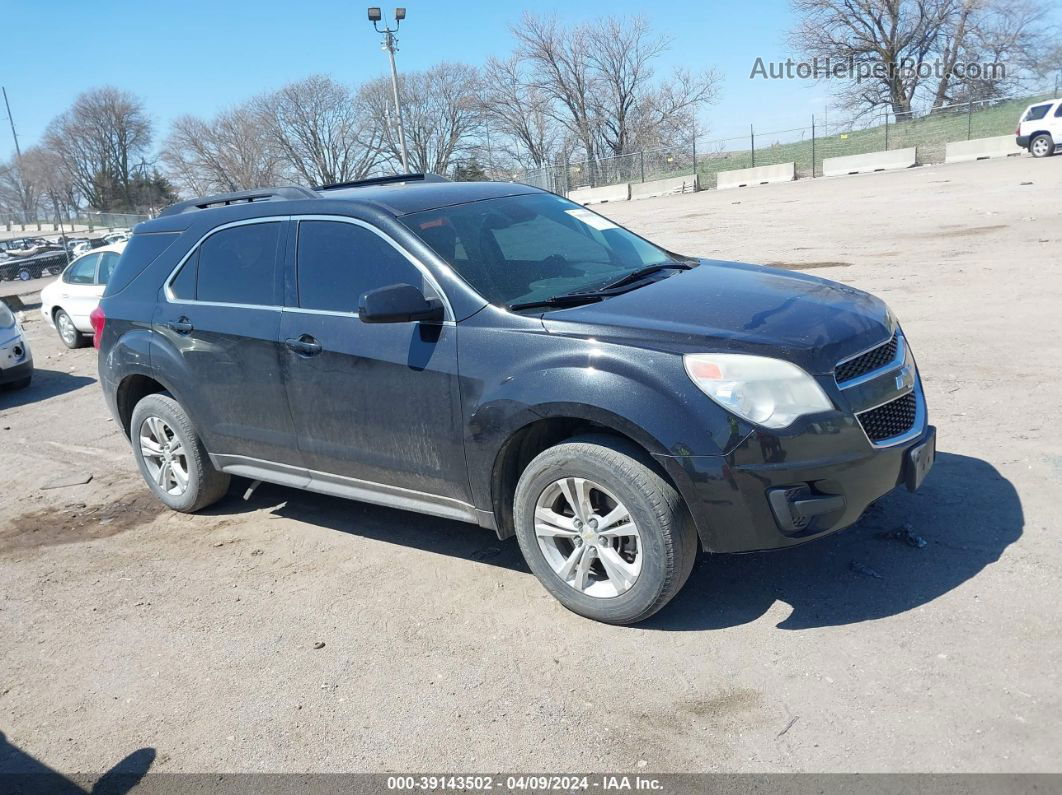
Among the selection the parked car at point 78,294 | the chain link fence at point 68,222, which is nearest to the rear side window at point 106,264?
the parked car at point 78,294

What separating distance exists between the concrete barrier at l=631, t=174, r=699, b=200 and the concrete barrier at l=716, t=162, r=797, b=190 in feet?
4.64

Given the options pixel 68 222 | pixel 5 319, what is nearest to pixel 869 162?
pixel 5 319

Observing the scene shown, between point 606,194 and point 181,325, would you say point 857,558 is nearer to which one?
point 181,325

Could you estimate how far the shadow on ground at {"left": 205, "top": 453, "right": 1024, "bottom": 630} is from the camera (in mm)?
3879

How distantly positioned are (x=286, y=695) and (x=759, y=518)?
2054 millimetres

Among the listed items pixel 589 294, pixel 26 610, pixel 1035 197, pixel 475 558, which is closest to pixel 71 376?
pixel 26 610

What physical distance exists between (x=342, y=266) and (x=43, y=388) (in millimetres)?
8564

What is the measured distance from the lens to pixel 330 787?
3.09 m

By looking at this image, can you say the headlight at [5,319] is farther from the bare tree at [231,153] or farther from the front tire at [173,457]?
the bare tree at [231,153]

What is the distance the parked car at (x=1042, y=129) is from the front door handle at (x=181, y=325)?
3085 centimetres

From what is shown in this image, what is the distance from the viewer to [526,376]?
12.7ft

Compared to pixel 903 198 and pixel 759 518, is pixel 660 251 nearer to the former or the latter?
pixel 759 518

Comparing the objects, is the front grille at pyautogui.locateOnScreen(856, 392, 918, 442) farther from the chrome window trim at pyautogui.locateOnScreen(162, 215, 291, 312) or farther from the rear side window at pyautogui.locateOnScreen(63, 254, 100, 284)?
the rear side window at pyautogui.locateOnScreen(63, 254, 100, 284)

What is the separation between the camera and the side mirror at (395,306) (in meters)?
4.00
